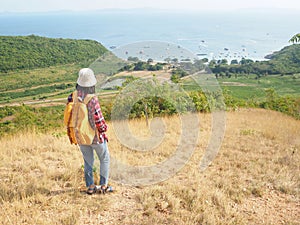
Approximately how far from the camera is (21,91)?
155 feet

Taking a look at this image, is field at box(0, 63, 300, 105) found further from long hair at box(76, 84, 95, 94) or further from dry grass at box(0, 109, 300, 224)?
long hair at box(76, 84, 95, 94)

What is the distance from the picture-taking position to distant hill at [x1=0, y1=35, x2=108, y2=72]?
194 feet

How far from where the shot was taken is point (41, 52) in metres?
65.1

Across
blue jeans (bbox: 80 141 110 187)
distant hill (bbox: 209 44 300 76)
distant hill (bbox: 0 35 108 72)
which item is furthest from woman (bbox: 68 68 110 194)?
distant hill (bbox: 0 35 108 72)

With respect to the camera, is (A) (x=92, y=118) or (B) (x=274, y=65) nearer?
(A) (x=92, y=118)

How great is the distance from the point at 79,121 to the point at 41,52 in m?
69.0

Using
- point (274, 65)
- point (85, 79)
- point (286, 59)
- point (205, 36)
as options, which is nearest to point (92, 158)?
point (85, 79)

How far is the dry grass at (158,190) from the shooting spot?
276 cm

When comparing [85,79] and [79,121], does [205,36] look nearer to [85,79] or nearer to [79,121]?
[85,79]

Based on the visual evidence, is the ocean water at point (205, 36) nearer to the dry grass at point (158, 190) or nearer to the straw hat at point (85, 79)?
the straw hat at point (85, 79)

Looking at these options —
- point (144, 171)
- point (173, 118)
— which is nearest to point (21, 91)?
point (173, 118)

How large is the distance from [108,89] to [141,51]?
0.94 meters

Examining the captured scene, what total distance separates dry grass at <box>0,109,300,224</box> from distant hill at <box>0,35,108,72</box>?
186 ft

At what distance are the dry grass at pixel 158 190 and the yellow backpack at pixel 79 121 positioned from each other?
762 mm
